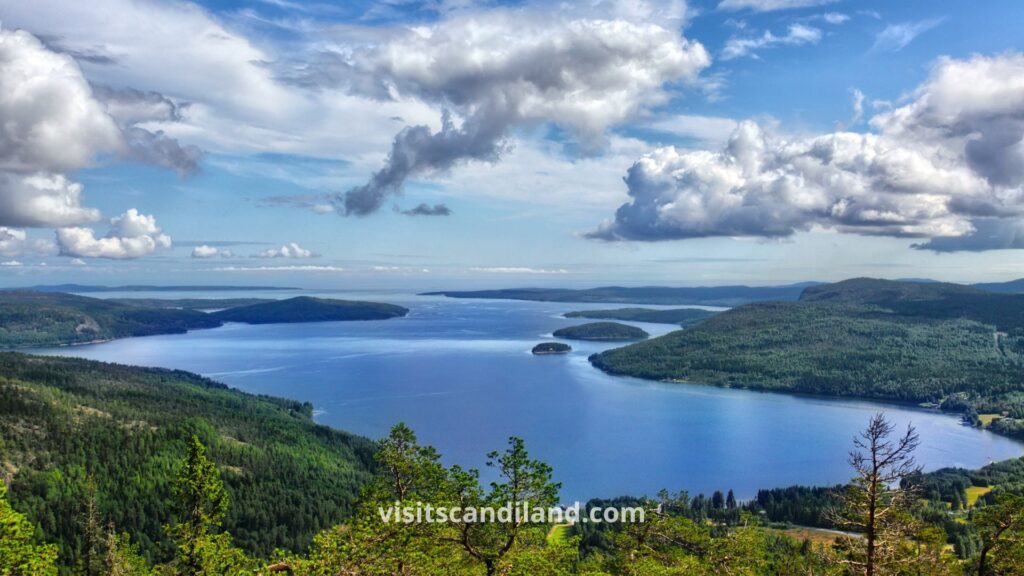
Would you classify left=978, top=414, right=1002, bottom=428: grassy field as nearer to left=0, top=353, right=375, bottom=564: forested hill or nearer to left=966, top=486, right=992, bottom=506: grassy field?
left=966, top=486, right=992, bottom=506: grassy field

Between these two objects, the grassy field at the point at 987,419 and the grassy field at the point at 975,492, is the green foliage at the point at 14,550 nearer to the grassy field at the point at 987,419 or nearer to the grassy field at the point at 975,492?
the grassy field at the point at 975,492

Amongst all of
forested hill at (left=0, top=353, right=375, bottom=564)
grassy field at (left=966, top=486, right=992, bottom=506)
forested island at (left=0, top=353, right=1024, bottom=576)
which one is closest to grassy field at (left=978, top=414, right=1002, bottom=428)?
forested island at (left=0, top=353, right=1024, bottom=576)

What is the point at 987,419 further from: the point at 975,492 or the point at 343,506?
the point at 343,506

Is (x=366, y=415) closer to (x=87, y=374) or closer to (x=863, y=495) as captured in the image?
(x=87, y=374)

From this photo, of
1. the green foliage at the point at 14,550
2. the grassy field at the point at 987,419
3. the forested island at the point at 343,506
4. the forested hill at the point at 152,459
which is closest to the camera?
the forested island at the point at 343,506

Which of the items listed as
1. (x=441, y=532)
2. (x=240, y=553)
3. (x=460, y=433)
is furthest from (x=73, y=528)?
(x=441, y=532)

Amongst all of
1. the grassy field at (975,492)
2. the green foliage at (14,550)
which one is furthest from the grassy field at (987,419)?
the green foliage at (14,550)
